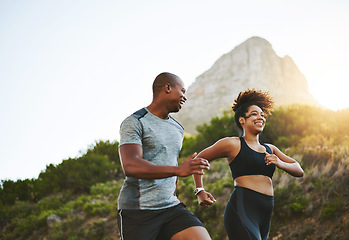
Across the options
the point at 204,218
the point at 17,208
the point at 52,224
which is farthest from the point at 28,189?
the point at 204,218

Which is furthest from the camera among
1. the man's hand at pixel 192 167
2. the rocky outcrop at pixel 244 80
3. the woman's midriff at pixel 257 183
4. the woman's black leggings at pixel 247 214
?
the rocky outcrop at pixel 244 80

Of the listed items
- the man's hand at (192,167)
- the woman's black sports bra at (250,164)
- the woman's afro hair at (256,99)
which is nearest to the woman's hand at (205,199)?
the woman's black sports bra at (250,164)

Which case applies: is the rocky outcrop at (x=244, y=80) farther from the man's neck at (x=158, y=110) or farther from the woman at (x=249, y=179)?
the man's neck at (x=158, y=110)

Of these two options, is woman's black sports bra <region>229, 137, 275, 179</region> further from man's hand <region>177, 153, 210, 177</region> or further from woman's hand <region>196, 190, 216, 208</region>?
man's hand <region>177, 153, 210, 177</region>

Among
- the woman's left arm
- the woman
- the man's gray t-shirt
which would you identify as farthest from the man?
the woman's left arm

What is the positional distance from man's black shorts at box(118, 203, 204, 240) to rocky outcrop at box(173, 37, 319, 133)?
74961 millimetres

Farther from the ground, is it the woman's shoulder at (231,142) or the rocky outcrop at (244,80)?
the rocky outcrop at (244,80)

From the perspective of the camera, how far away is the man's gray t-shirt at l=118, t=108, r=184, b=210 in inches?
96.1

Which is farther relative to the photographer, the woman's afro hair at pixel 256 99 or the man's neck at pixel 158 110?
the woman's afro hair at pixel 256 99

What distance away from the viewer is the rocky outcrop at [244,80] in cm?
8262

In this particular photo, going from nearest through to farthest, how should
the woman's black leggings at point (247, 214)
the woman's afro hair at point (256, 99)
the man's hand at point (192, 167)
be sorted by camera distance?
1. the man's hand at point (192, 167)
2. the woman's black leggings at point (247, 214)
3. the woman's afro hair at point (256, 99)

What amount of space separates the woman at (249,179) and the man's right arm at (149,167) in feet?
3.41

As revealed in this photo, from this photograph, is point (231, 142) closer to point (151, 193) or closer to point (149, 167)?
point (151, 193)

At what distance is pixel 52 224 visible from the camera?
10031 millimetres
